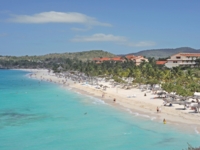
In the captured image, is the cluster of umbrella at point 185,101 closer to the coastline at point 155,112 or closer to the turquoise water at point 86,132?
the coastline at point 155,112

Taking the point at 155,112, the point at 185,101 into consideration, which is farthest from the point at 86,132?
the point at 185,101

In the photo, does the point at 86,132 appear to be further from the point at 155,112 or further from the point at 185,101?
the point at 185,101

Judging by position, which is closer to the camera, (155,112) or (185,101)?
(155,112)

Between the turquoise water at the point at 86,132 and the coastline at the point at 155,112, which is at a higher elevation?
the coastline at the point at 155,112

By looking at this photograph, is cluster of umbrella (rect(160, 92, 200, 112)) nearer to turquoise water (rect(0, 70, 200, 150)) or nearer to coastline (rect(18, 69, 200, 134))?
coastline (rect(18, 69, 200, 134))

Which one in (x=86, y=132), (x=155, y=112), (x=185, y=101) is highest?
(x=185, y=101)

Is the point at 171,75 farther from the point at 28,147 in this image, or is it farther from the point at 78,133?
the point at 28,147

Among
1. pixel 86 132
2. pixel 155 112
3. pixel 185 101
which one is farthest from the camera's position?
pixel 185 101

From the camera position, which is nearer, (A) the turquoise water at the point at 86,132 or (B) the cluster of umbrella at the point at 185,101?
(A) the turquoise water at the point at 86,132

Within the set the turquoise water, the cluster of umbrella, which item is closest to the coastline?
the cluster of umbrella

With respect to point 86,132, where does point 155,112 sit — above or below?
above

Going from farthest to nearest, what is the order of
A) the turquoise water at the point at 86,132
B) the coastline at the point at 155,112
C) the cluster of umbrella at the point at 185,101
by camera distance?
the cluster of umbrella at the point at 185,101 < the coastline at the point at 155,112 < the turquoise water at the point at 86,132

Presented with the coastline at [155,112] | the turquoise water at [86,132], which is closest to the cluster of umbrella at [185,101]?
the coastline at [155,112]
